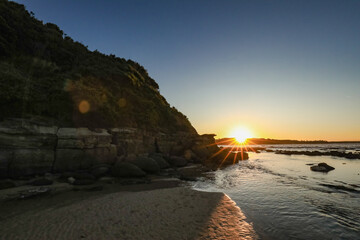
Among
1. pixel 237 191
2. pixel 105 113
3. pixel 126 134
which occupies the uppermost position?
pixel 105 113

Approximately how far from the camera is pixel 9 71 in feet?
50.8

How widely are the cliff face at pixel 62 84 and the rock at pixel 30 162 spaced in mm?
2928

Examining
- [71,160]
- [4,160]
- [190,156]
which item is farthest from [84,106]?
[190,156]

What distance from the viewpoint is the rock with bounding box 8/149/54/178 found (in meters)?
11.7

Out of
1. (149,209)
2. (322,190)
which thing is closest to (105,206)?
(149,209)

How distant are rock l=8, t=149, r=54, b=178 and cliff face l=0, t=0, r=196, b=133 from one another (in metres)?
2.93

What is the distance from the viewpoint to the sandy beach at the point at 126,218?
575cm

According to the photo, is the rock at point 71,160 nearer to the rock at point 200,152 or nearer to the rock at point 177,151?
the rock at point 177,151

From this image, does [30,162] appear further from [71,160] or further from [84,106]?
[84,106]

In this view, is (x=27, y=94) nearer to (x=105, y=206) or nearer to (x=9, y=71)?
(x=9, y=71)

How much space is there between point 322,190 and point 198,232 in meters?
11.6

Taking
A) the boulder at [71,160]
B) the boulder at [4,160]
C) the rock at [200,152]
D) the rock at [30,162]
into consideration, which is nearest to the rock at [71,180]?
the boulder at [71,160]

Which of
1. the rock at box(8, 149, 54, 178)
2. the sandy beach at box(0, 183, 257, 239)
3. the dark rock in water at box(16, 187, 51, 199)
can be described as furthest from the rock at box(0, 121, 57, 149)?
the sandy beach at box(0, 183, 257, 239)

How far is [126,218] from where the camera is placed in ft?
22.7
